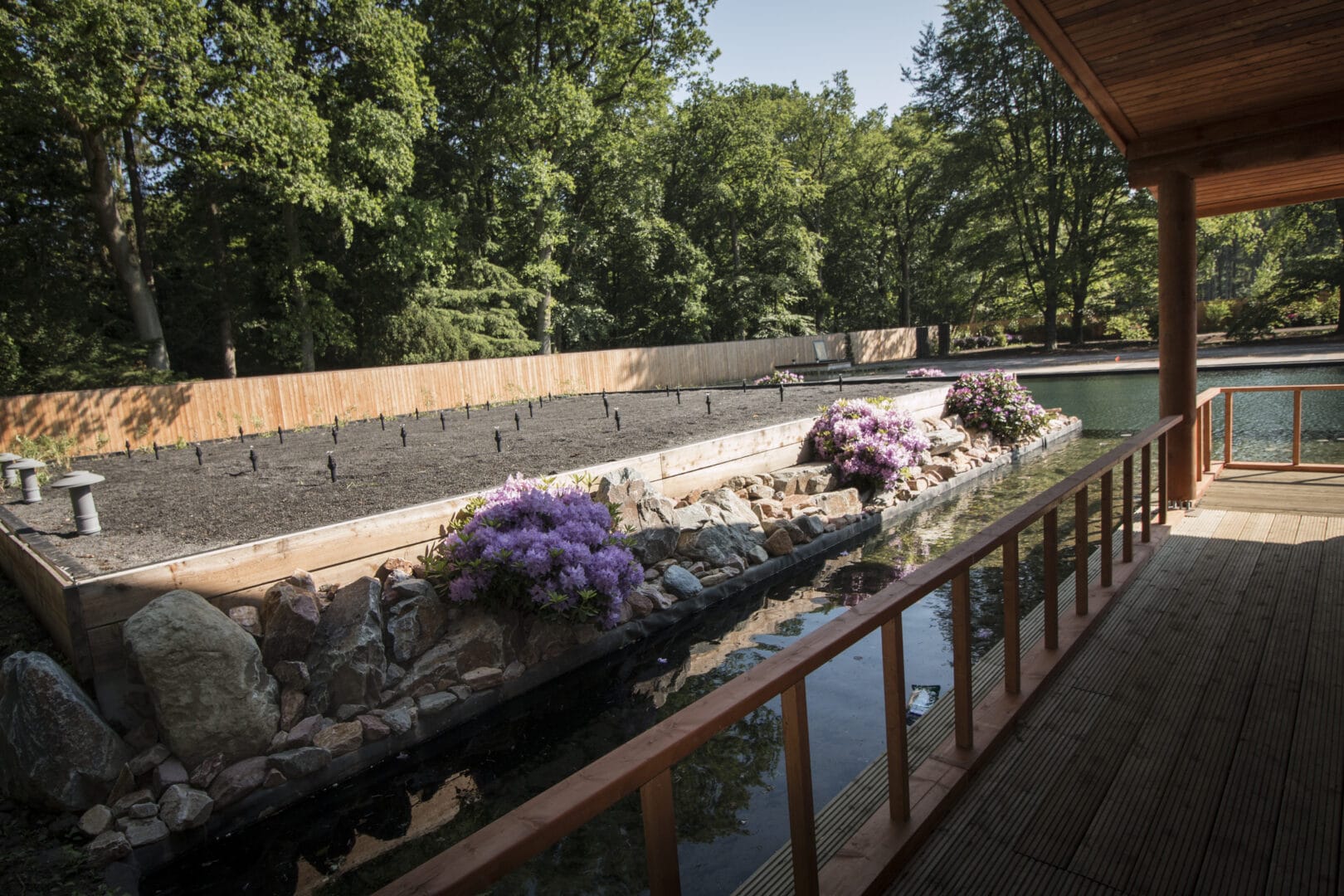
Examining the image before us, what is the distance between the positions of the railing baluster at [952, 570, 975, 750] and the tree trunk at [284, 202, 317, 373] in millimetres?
19133

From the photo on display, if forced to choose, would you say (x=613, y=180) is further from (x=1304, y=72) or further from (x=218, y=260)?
(x=1304, y=72)

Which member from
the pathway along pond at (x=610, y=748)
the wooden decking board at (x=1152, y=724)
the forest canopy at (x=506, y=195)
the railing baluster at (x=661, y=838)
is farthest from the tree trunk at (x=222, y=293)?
the railing baluster at (x=661, y=838)

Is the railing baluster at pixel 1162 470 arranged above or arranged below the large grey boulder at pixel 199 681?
above

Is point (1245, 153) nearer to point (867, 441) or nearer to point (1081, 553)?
point (1081, 553)

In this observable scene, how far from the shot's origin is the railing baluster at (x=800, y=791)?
4.43ft

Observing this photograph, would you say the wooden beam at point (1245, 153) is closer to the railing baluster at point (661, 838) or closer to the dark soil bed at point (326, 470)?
the dark soil bed at point (326, 470)

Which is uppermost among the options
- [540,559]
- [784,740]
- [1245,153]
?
[1245,153]

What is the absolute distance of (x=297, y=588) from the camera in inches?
154

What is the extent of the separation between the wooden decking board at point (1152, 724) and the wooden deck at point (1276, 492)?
1.44 metres

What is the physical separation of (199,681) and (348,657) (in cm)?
60

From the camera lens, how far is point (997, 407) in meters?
9.88

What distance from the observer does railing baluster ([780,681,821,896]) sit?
1.35 metres

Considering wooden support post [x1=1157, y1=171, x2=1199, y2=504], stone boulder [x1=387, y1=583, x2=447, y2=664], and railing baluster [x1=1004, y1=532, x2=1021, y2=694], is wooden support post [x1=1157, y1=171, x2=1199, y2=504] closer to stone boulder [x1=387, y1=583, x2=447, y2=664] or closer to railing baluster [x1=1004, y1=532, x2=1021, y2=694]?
railing baluster [x1=1004, y1=532, x2=1021, y2=694]

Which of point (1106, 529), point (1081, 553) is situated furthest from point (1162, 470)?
point (1081, 553)
